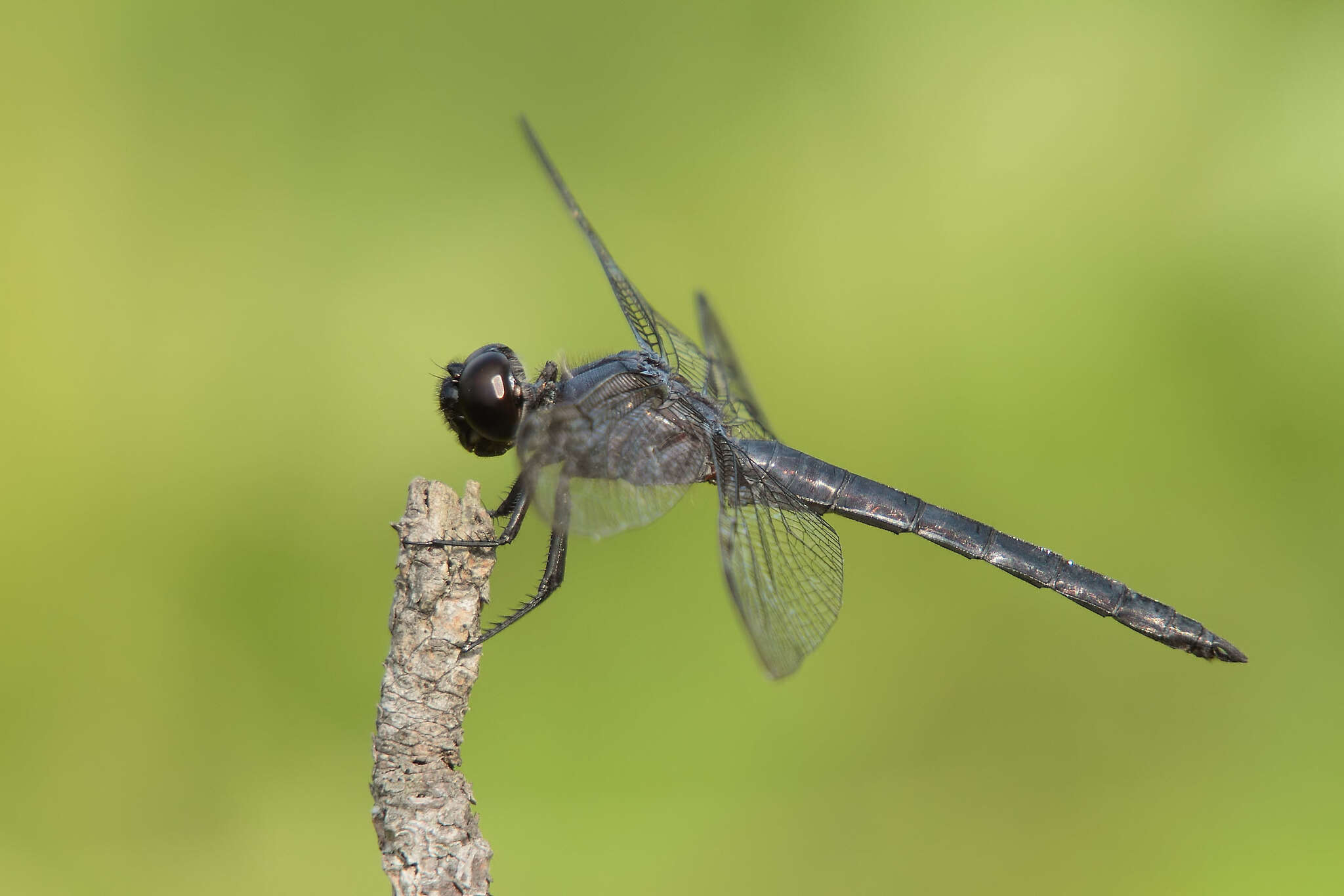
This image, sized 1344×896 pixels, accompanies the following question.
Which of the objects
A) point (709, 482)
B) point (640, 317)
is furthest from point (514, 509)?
point (640, 317)

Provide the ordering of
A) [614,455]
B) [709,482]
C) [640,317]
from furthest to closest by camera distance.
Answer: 1. [640,317]
2. [709,482]
3. [614,455]

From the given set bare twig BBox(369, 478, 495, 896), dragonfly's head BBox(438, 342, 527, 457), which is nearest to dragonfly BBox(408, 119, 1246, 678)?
dragonfly's head BBox(438, 342, 527, 457)

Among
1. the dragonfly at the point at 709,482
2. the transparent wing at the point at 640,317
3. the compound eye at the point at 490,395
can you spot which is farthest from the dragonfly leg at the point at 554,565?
the transparent wing at the point at 640,317

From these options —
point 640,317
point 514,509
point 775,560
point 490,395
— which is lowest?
point 775,560

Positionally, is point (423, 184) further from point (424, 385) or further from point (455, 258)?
point (424, 385)

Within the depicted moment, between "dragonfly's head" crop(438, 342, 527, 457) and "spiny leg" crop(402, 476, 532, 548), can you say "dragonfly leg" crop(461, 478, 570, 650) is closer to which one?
"spiny leg" crop(402, 476, 532, 548)

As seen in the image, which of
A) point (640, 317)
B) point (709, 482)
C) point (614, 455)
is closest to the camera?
point (614, 455)

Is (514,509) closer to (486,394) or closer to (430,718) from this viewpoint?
(486,394)

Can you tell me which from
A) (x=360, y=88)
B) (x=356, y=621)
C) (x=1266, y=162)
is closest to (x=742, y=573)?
(x=356, y=621)
